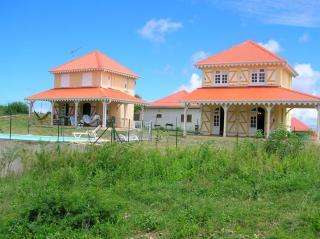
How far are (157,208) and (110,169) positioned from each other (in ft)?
9.27

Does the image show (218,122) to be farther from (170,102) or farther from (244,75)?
(170,102)

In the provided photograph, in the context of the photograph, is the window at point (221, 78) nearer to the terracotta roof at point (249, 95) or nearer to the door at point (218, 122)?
the terracotta roof at point (249, 95)

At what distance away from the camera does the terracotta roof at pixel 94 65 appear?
43.9m

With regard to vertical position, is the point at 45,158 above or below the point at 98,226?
above

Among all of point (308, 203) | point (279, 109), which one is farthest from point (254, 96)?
point (308, 203)

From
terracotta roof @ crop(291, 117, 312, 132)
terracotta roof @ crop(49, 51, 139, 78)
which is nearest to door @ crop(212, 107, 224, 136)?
terracotta roof @ crop(49, 51, 139, 78)

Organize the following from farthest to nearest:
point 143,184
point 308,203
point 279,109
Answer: point 279,109 < point 143,184 < point 308,203

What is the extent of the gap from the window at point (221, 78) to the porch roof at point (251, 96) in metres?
0.57

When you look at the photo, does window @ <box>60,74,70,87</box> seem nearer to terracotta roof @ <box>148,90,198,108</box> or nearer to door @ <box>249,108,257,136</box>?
terracotta roof @ <box>148,90,198,108</box>

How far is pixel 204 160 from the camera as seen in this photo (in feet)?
39.2

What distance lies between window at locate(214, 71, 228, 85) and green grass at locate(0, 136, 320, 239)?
23975 millimetres

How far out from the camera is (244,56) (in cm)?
3650

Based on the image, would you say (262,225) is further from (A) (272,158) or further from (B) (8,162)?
(B) (8,162)

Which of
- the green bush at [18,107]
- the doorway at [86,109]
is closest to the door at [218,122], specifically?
the doorway at [86,109]
